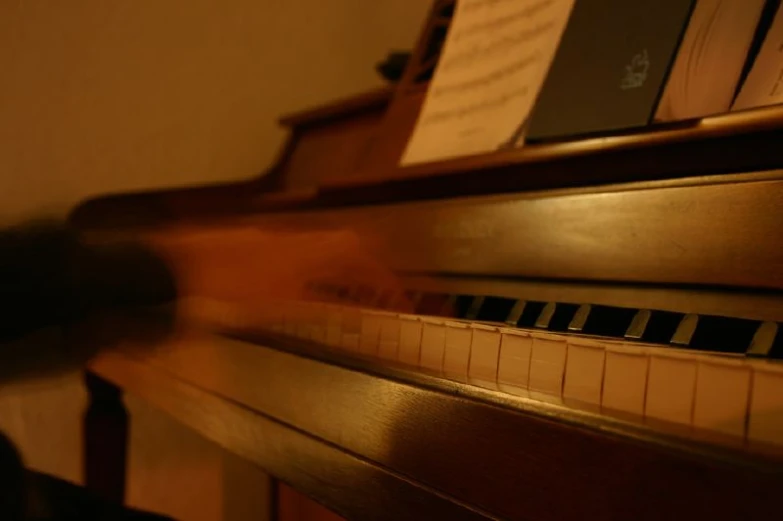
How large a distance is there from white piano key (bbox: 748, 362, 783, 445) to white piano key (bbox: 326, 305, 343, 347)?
13.9 inches

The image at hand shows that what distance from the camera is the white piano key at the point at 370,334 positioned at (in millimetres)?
543

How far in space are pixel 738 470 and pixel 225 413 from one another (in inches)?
20.4

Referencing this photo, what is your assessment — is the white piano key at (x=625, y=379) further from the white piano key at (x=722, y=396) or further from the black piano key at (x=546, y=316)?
the black piano key at (x=546, y=316)

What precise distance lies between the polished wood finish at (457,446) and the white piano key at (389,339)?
0.08 feet

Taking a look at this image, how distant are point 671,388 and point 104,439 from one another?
1.21 m

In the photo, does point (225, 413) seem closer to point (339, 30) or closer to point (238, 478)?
point (238, 478)

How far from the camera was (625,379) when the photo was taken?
0.36 m

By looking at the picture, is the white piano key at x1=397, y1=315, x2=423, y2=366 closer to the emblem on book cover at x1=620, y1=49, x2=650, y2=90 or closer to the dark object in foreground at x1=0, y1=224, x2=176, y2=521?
the emblem on book cover at x1=620, y1=49, x2=650, y2=90

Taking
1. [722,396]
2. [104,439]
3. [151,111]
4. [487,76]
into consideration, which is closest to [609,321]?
[722,396]

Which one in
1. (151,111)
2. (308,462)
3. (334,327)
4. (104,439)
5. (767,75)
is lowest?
(104,439)

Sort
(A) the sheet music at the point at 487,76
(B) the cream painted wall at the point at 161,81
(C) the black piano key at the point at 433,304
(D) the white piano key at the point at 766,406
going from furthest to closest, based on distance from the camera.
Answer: (B) the cream painted wall at the point at 161,81
(A) the sheet music at the point at 487,76
(C) the black piano key at the point at 433,304
(D) the white piano key at the point at 766,406

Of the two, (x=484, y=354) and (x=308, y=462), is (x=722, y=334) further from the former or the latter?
(x=308, y=462)

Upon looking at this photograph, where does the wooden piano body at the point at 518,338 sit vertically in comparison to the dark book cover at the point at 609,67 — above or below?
below

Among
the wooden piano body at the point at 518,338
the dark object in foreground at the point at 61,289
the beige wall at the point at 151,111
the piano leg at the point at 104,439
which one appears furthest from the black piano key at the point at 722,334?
the beige wall at the point at 151,111
